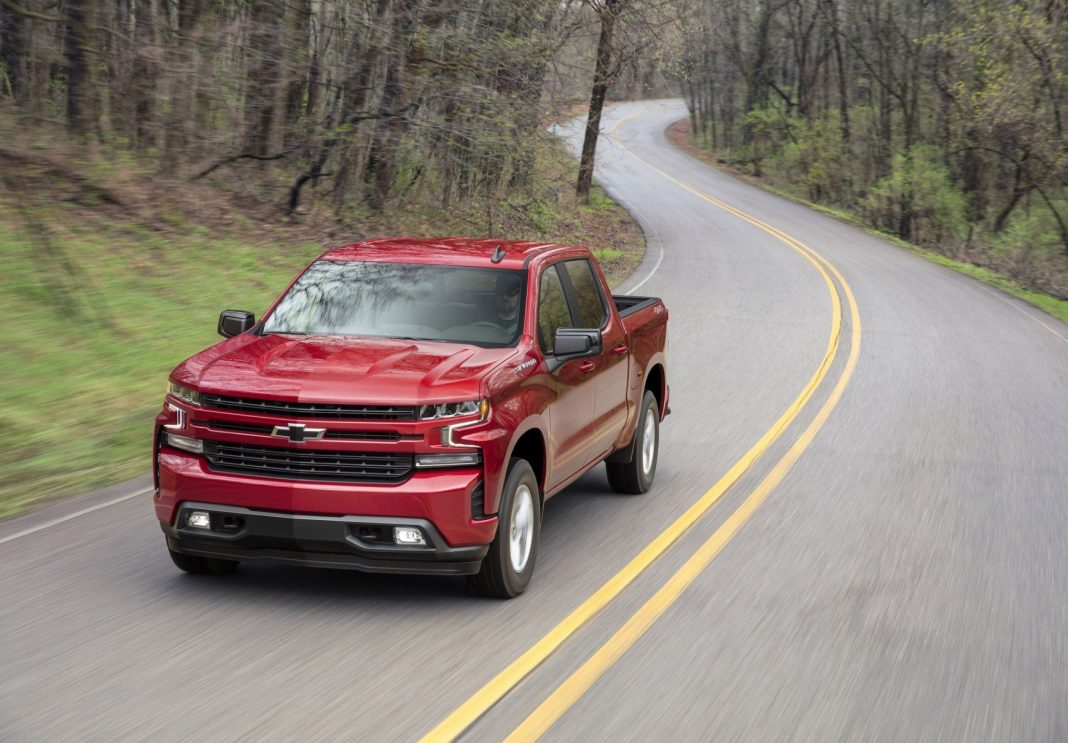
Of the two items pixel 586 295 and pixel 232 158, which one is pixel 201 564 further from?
pixel 232 158

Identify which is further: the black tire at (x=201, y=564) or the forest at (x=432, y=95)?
the forest at (x=432, y=95)

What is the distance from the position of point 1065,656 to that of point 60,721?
4.40m

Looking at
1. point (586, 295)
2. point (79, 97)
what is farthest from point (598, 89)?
point (586, 295)

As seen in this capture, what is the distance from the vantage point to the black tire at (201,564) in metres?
6.23

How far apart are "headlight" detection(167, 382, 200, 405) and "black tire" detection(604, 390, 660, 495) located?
3.61 m

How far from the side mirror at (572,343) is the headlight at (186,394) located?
6.48 ft

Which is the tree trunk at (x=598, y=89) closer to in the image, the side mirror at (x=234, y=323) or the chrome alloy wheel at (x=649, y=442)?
the chrome alloy wheel at (x=649, y=442)

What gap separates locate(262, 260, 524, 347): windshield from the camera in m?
6.80

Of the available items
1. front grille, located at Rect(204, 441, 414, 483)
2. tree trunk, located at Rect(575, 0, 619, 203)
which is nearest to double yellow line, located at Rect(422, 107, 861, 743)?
front grille, located at Rect(204, 441, 414, 483)

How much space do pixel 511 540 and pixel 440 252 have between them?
205 cm

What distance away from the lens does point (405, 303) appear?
22.9ft

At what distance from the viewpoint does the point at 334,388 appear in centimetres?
570

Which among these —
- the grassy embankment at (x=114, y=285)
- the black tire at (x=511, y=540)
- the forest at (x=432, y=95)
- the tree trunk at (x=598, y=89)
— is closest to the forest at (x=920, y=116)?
the forest at (x=432, y=95)

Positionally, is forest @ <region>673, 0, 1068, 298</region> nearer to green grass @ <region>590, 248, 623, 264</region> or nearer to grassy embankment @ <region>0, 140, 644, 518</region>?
green grass @ <region>590, 248, 623, 264</region>
